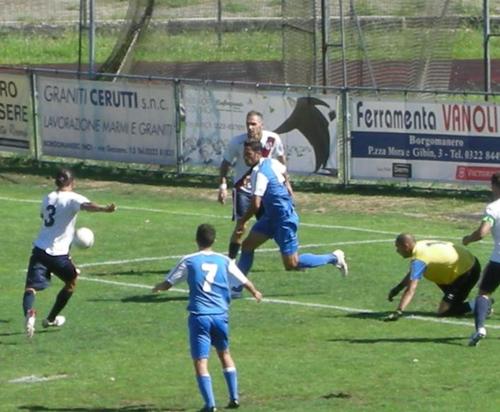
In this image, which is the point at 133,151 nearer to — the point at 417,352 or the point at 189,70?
the point at 189,70

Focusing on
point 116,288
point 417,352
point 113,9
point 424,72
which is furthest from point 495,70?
point 417,352

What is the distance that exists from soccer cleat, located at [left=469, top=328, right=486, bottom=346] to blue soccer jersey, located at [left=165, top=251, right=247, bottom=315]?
3.33 meters

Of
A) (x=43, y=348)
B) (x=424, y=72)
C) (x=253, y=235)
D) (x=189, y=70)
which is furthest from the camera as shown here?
(x=189, y=70)

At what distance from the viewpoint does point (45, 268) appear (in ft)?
51.9

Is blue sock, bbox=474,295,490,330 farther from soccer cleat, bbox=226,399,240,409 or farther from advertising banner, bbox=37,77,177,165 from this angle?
advertising banner, bbox=37,77,177,165

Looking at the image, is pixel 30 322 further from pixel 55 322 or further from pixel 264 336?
pixel 264 336

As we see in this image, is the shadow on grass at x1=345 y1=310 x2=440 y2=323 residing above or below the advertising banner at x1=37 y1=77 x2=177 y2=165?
below

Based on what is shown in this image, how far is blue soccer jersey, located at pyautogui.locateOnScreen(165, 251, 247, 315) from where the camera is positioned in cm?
1223

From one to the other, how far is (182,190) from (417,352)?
14.0 metres

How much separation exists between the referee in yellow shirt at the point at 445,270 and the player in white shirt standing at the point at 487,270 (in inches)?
39.6

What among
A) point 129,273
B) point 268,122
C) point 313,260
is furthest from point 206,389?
point 268,122

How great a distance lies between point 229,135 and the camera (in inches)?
1115

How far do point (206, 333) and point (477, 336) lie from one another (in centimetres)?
359

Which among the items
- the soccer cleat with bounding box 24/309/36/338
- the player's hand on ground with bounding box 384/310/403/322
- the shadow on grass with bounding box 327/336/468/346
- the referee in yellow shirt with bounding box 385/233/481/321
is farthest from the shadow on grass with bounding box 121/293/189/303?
the shadow on grass with bounding box 327/336/468/346
